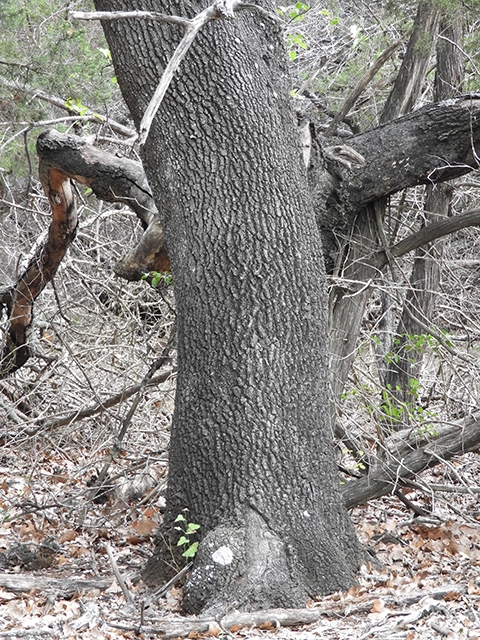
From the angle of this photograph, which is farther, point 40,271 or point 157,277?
point 40,271

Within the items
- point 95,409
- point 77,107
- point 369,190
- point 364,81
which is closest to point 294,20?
point 364,81

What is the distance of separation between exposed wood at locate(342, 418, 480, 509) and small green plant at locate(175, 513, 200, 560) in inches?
66.2

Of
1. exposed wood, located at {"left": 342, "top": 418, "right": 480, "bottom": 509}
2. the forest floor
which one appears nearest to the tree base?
the forest floor

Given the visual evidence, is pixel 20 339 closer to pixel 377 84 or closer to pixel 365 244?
pixel 365 244

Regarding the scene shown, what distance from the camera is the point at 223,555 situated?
125 inches

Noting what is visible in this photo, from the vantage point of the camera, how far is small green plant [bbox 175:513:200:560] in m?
3.27

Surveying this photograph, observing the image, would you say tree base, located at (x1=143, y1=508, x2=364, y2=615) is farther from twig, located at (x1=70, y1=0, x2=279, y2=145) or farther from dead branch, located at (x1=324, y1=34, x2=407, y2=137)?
dead branch, located at (x1=324, y1=34, x2=407, y2=137)

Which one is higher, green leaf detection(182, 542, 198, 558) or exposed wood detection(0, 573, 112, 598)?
green leaf detection(182, 542, 198, 558)

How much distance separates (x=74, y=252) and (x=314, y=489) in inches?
191

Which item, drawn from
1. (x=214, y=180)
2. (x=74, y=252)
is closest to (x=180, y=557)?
(x=214, y=180)

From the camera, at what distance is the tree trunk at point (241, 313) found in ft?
11.0

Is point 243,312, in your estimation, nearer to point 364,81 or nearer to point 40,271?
point 40,271

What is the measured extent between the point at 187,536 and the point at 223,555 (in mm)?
333

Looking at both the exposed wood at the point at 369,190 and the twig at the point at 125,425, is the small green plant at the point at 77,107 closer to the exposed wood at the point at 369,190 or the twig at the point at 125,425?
the twig at the point at 125,425
